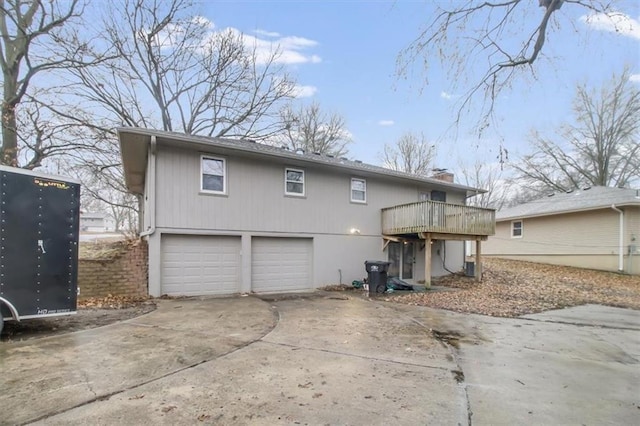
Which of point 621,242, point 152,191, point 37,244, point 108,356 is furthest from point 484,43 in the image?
point 621,242

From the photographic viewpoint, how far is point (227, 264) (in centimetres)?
1087

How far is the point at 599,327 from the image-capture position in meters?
7.40

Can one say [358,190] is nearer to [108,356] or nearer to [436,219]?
[436,219]

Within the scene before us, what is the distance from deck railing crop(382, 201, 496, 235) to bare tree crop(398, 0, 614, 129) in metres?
6.98

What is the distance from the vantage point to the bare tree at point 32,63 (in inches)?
576

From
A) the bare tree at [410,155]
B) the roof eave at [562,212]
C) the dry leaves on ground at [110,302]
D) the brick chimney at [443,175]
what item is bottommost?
the dry leaves on ground at [110,302]

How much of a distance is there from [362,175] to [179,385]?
11176 millimetres

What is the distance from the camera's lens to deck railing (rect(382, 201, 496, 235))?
1249cm

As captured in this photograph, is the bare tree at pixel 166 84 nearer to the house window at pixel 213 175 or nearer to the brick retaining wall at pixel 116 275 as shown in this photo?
the house window at pixel 213 175

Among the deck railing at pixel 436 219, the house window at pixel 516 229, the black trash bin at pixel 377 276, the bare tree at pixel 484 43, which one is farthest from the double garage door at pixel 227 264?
the house window at pixel 516 229

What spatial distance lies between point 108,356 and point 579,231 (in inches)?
831

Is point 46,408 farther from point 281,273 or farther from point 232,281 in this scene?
point 281,273

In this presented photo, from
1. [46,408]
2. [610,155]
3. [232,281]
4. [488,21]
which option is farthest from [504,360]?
[610,155]

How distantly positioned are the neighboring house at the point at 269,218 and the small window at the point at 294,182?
0.12ft
